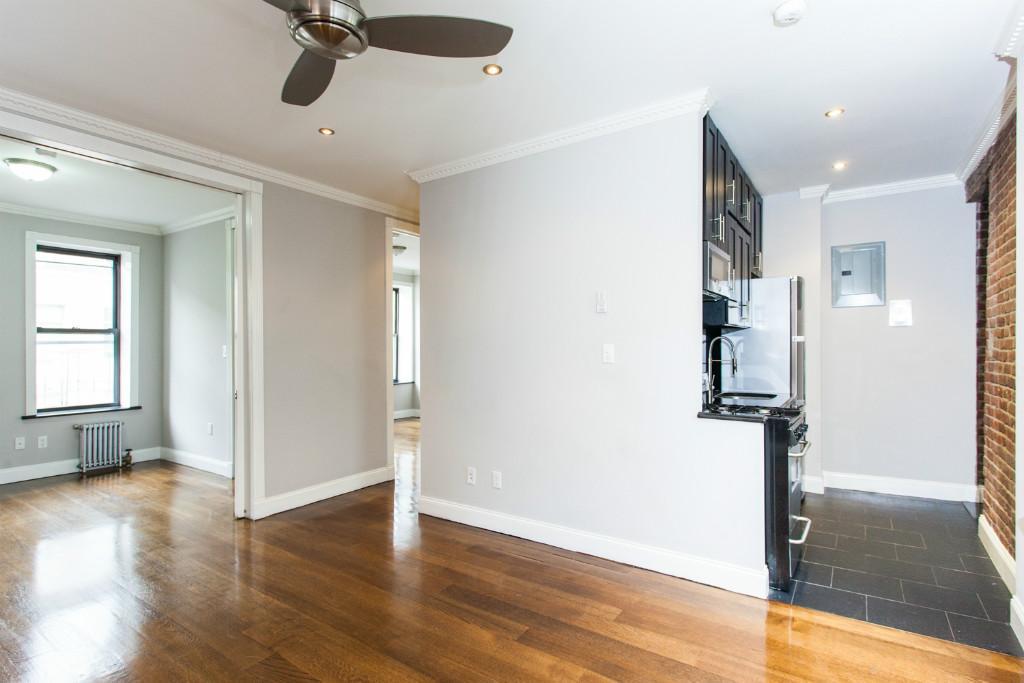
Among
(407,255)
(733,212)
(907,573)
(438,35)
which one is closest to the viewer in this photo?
(438,35)

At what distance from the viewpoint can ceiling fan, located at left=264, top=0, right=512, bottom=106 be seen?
162 cm

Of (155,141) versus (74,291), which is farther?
(74,291)

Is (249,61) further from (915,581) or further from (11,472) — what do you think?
(11,472)

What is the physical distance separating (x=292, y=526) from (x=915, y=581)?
3852 mm

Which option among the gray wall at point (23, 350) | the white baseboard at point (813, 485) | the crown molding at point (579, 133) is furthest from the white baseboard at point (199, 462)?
the white baseboard at point (813, 485)

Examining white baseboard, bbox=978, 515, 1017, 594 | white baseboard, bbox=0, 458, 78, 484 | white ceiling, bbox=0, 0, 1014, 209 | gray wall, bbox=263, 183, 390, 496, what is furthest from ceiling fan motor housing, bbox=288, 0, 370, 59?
white baseboard, bbox=0, 458, 78, 484

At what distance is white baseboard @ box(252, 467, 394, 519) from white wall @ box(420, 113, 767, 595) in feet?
3.09

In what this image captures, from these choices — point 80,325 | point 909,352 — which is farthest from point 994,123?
point 80,325

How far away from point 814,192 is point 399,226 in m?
3.74

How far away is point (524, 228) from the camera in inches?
136

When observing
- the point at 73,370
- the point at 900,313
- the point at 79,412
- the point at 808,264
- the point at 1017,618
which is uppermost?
the point at 808,264

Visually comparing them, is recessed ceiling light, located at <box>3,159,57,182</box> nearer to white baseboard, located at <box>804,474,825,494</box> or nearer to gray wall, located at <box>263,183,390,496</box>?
gray wall, located at <box>263,183,390,496</box>

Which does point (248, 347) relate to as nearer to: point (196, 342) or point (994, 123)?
point (196, 342)

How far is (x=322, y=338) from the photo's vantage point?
432cm
